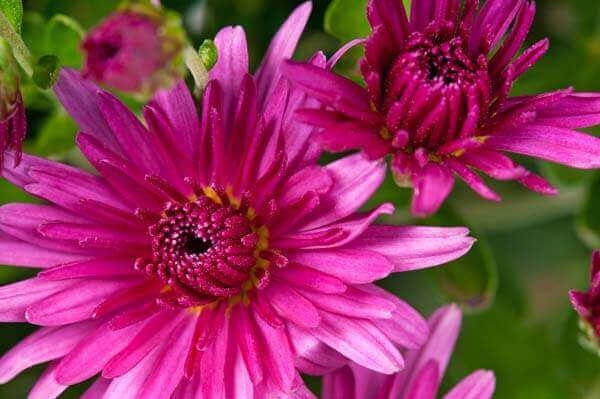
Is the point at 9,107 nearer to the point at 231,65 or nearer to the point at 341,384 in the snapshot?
the point at 231,65

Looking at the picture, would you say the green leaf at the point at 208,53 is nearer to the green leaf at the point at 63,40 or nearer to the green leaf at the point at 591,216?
the green leaf at the point at 63,40

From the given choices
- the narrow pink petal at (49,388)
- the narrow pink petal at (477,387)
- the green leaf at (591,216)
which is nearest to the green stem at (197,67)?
the narrow pink petal at (49,388)

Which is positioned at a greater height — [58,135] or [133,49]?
[133,49]

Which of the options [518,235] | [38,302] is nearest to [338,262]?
[38,302]

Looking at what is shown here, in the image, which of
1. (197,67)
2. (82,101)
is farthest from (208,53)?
(82,101)

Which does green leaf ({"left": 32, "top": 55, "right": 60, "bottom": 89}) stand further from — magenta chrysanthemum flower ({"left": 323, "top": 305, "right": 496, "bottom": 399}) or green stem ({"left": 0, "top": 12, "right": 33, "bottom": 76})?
magenta chrysanthemum flower ({"left": 323, "top": 305, "right": 496, "bottom": 399})

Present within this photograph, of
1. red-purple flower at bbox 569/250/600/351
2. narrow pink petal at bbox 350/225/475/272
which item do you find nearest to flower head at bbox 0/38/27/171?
narrow pink petal at bbox 350/225/475/272
